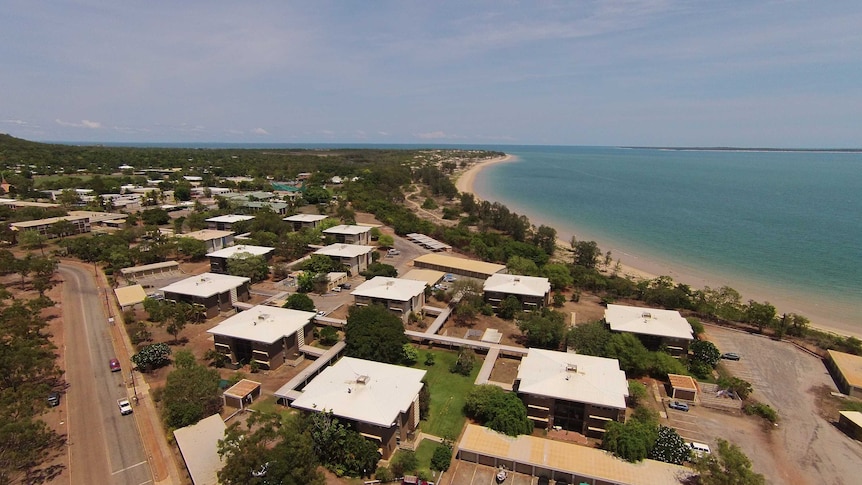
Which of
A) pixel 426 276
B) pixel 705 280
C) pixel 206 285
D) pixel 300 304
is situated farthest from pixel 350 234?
pixel 705 280

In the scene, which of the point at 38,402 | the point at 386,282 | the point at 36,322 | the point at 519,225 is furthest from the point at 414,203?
the point at 38,402

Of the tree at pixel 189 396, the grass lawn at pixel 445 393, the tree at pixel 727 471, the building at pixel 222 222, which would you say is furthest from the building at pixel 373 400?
the building at pixel 222 222

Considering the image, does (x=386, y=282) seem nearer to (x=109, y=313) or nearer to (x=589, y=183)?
(x=109, y=313)

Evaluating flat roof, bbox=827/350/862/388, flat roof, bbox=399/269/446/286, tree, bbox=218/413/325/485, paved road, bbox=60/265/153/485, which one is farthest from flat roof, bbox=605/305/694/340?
paved road, bbox=60/265/153/485

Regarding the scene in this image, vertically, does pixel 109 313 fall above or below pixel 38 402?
below

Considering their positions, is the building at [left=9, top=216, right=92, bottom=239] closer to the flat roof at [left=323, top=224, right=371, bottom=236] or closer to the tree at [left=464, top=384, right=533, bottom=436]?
the flat roof at [left=323, top=224, right=371, bottom=236]

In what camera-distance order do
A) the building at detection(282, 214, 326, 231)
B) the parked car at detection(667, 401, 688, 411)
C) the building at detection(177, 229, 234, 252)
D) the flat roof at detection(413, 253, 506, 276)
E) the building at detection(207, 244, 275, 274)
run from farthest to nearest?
the building at detection(282, 214, 326, 231) → the building at detection(177, 229, 234, 252) → the flat roof at detection(413, 253, 506, 276) → the building at detection(207, 244, 275, 274) → the parked car at detection(667, 401, 688, 411)
